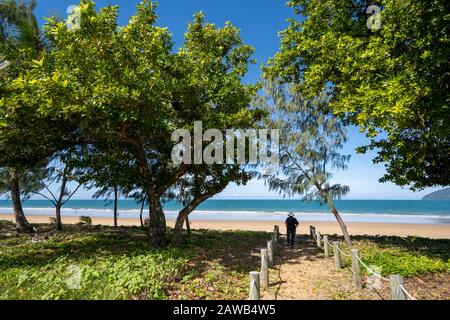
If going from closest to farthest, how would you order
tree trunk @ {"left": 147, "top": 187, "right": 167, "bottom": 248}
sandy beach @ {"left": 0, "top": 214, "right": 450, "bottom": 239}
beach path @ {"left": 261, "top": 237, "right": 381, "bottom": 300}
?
beach path @ {"left": 261, "top": 237, "right": 381, "bottom": 300} → tree trunk @ {"left": 147, "top": 187, "right": 167, "bottom": 248} → sandy beach @ {"left": 0, "top": 214, "right": 450, "bottom": 239}

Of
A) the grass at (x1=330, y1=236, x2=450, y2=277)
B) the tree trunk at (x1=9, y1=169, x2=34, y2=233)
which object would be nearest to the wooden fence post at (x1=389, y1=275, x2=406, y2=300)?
the grass at (x1=330, y1=236, x2=450, y2=277)

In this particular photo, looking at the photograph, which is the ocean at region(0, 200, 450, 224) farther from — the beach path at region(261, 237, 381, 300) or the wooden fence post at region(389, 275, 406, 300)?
the wooden fence post at region(389, 275, 406, 300)

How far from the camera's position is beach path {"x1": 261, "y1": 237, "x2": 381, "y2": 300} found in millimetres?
9648

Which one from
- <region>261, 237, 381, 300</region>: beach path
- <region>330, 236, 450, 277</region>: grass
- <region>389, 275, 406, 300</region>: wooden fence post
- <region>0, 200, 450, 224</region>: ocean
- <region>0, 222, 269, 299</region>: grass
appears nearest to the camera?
<region>389, 275, 406, 300</region>: wooden fence post

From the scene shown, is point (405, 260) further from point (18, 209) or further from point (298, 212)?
point (298, 212)

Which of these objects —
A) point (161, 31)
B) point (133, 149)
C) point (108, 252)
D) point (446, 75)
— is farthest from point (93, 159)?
point (446, 75)

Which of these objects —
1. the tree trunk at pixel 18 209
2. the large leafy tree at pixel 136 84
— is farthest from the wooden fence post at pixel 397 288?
the tree trunk at pixel 18 209

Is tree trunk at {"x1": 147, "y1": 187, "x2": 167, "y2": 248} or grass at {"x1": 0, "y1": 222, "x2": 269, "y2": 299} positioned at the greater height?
tree trunk at {"x1": 147, "y1": 187, "x2": 167, "y2": 248}

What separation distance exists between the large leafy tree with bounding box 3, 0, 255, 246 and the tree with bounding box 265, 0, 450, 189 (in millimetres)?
3477

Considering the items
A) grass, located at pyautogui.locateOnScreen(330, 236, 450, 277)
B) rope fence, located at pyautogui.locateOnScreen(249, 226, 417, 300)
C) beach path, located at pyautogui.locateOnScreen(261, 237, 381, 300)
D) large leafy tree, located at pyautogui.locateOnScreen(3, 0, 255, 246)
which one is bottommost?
beach path, located at pyautogui.locateOnScreen(261, 237, 381, 300)

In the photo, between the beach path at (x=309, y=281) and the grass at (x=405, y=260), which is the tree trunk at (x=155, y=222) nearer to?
the beach path at (x=309, y=281)

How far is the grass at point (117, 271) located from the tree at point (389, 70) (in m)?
7.54
